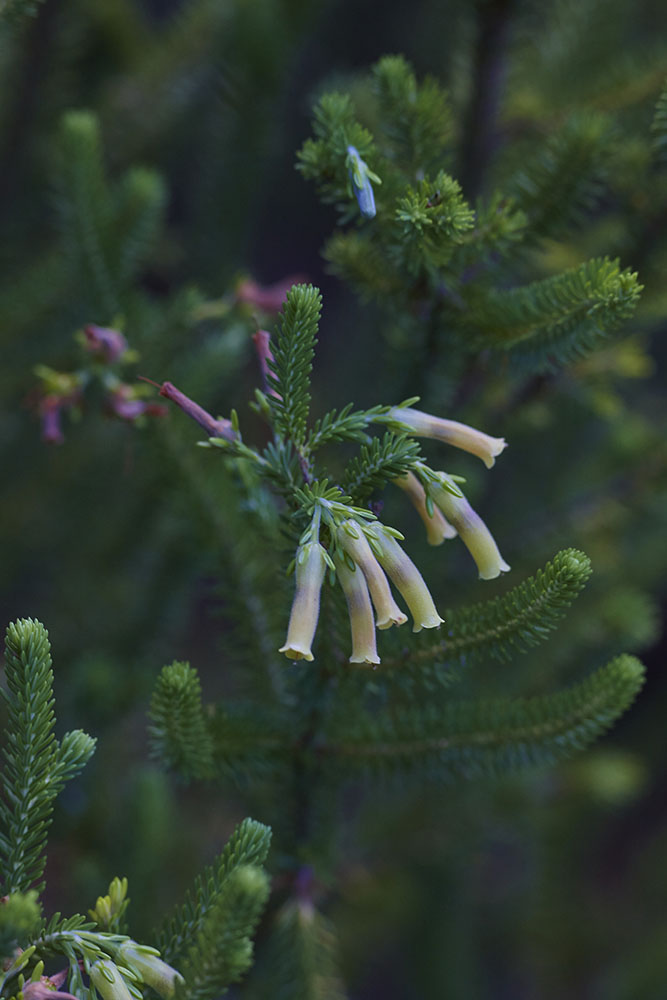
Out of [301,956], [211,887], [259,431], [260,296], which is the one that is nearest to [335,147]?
[260,296]

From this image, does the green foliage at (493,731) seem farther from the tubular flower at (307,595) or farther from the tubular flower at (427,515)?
Result: the tubular flower at (307,595)

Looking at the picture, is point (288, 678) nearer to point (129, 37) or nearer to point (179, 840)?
point (179, 840)

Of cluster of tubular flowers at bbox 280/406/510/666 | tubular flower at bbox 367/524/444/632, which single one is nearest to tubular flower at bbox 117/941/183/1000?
cluster of tubular flowers at bbox 280/406/510/666

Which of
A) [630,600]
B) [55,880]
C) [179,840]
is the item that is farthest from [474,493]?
[55,880]

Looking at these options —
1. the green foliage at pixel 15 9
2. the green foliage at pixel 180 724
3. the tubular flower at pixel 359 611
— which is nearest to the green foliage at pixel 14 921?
the green foliage at pixel 180 724

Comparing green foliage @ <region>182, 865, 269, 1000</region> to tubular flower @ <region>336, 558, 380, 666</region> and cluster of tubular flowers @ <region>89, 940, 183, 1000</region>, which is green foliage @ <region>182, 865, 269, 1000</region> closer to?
cluster of tubular flowers @ <region>89, 940, 183, 1000</region>

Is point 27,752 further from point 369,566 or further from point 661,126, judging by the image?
point 661,126
